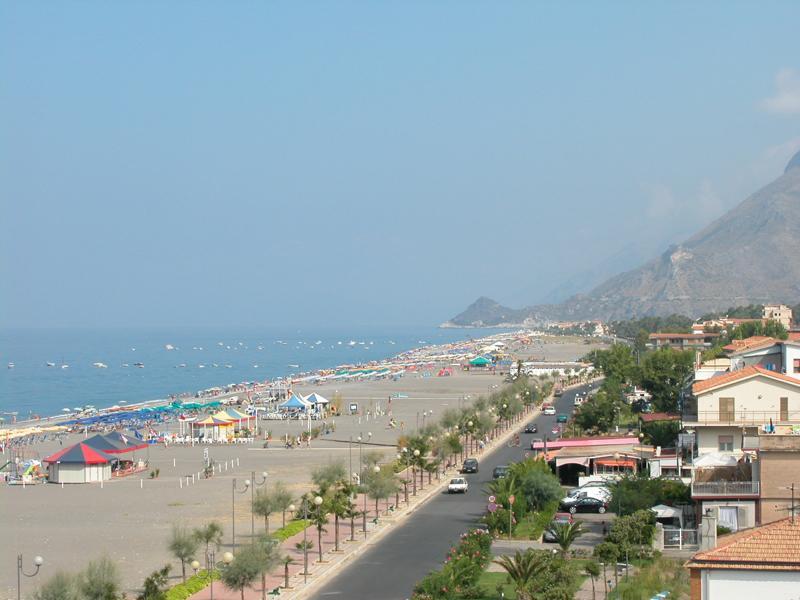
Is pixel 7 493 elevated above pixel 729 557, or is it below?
below

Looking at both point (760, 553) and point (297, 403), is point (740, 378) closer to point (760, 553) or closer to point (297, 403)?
point (760, 553)

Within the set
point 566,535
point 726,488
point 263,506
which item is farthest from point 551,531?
point 263,506

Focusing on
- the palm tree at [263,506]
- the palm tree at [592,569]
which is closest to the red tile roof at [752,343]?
the palm tree at [263,506]

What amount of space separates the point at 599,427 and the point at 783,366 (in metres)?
14.0

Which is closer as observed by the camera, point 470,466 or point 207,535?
point 207,535

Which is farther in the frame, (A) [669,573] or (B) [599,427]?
(B) [599,427]

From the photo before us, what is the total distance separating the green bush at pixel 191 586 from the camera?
22.8 metres

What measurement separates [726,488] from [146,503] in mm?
20108

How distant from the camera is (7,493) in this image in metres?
42.0

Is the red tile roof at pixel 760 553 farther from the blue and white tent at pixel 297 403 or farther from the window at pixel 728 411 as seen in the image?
the blue and white tent at pixel 297 403

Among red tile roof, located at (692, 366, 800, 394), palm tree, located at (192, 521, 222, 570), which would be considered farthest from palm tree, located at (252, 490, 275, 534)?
red tile roof, located at (692, 366, 800, 394)

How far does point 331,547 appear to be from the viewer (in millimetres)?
28078

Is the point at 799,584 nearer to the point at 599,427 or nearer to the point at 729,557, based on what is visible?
the point at 729,557

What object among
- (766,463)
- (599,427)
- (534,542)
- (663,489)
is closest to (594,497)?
(663,489)
